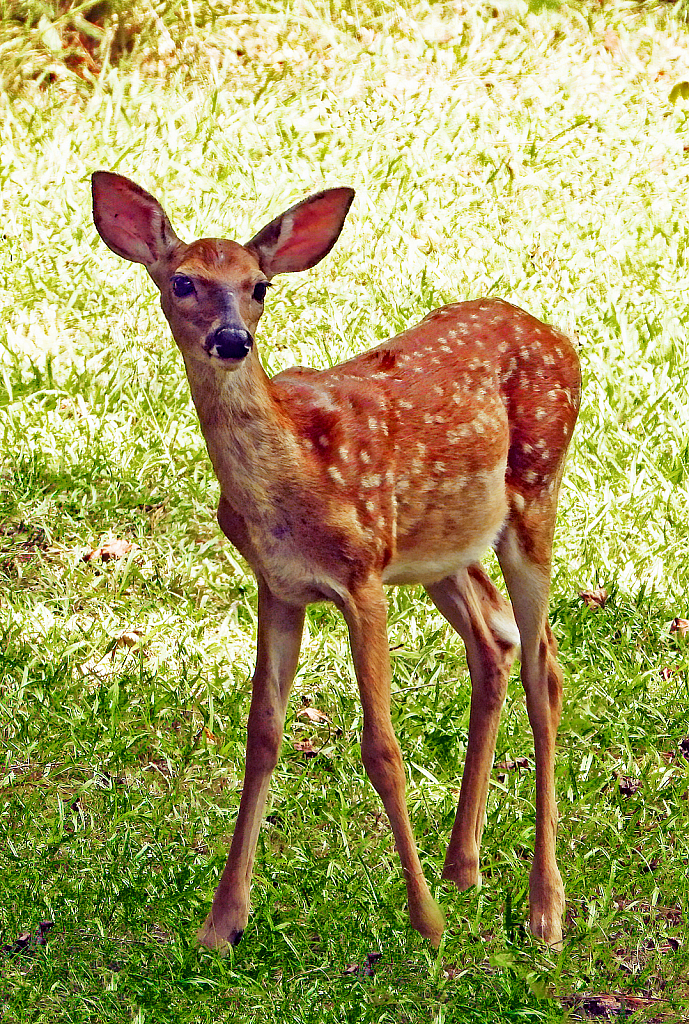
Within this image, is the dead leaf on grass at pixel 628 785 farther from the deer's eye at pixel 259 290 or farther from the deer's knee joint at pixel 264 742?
the deer's eye at pixel 259 290

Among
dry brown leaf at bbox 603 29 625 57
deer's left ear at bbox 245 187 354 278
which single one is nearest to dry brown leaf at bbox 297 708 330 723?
deer's left ear at bbox 245 187 354 278

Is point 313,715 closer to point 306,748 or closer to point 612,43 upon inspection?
point 306,748

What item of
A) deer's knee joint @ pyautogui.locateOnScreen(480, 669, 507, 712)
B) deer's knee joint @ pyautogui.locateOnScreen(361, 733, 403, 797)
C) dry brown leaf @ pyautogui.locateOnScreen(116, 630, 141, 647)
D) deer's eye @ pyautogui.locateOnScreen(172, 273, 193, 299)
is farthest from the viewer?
dry brown leaf @ pyautogui.locateOnScreen(116, 630, 141, 647)

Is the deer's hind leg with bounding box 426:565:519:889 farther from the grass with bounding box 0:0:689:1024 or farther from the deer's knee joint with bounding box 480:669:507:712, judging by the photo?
the grass with bounding box 0:0:689:1024

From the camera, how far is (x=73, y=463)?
6562mm

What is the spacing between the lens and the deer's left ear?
408 centimetres

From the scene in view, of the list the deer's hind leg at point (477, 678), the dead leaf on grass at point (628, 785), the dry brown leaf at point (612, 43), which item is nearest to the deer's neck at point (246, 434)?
the deer's hind leg at point (477, 678)

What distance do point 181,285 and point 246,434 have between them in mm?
433

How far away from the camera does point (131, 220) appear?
405 centimetres

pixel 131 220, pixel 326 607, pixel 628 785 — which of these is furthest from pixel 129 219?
pixel 628 785

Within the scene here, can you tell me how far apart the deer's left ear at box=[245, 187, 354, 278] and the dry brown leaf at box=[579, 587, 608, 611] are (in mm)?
2510

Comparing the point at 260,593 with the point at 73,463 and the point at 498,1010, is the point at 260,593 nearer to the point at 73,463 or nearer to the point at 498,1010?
the point at 498,1010

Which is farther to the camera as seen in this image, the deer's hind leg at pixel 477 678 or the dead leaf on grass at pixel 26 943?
the deer's hind leg at pixel 477 678

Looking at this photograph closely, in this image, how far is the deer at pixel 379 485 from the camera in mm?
3936
